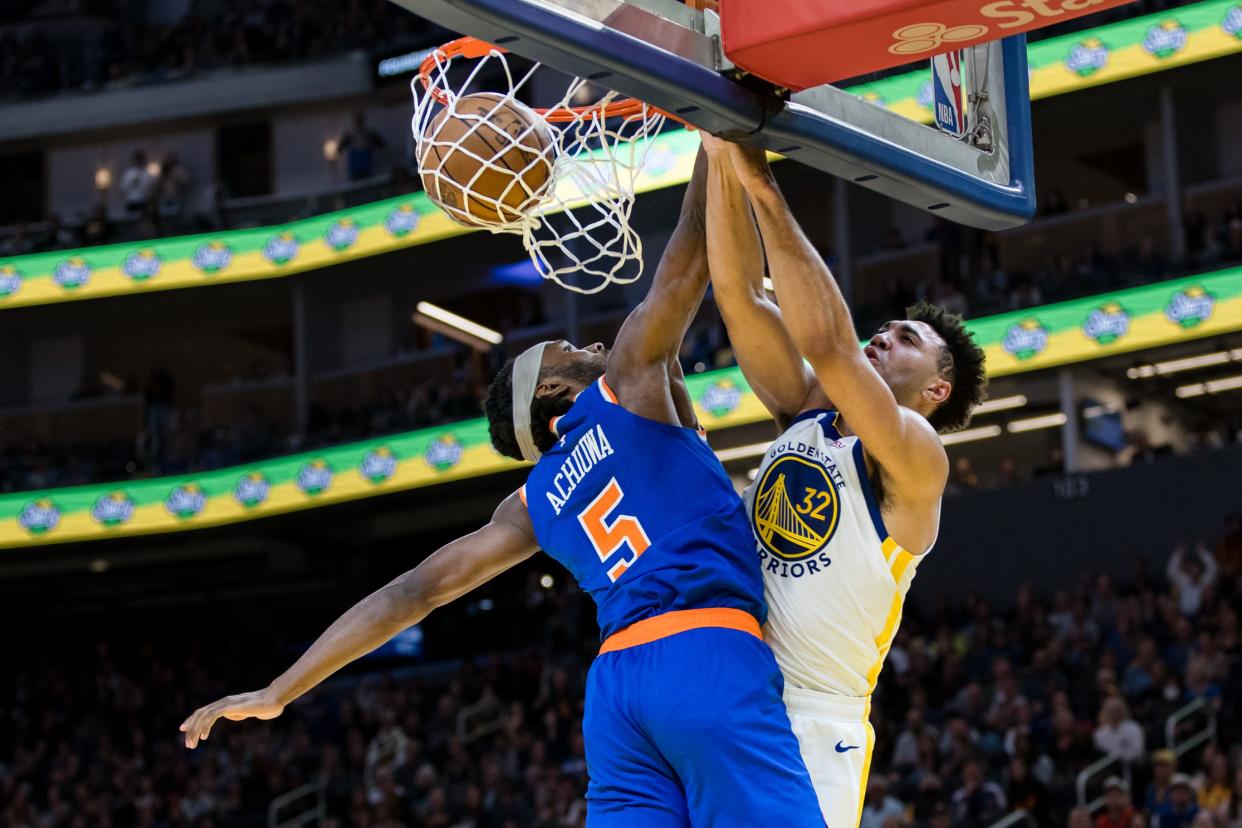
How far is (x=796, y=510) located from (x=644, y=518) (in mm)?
379

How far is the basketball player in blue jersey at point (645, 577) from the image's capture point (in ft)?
12.4

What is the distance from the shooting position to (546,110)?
4895 mm

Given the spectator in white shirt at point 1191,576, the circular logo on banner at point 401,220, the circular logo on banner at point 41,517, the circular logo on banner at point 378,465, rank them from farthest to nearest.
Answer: the circular logo on banner at point 41,517 < the circular logo on banner at point 401,220 < the circular logo on banner at point 378,465 < the spectator in white shirt at point 1191,576

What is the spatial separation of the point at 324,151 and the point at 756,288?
25.4 metres

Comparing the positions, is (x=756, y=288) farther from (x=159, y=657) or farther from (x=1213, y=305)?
(x=159, y=657)

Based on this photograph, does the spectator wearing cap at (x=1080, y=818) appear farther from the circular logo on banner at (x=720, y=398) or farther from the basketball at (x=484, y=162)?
the circular logo on banner at (x=720, y=398)

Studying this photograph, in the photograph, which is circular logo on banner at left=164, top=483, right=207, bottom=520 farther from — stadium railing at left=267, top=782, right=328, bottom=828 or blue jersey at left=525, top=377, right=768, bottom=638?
blue jersey at left=525, top=377, right=768, bottom=638

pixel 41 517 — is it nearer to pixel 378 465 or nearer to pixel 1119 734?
pixel 378 465

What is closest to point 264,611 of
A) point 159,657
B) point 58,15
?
point 159,657

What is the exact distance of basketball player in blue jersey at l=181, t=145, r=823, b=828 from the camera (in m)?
3.79

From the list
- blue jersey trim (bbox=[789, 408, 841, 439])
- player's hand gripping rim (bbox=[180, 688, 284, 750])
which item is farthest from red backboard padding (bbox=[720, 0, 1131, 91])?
player's hand gripping rim (bbox=[180, 688, 284, 750])

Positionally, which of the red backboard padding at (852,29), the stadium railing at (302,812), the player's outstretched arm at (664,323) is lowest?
the stadium railing at (302,812)

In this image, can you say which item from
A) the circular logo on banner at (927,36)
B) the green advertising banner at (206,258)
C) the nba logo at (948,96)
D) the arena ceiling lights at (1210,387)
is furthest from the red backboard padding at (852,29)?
the green advertising banner at (206,258)

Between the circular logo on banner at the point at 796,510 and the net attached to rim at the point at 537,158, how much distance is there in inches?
32.4
